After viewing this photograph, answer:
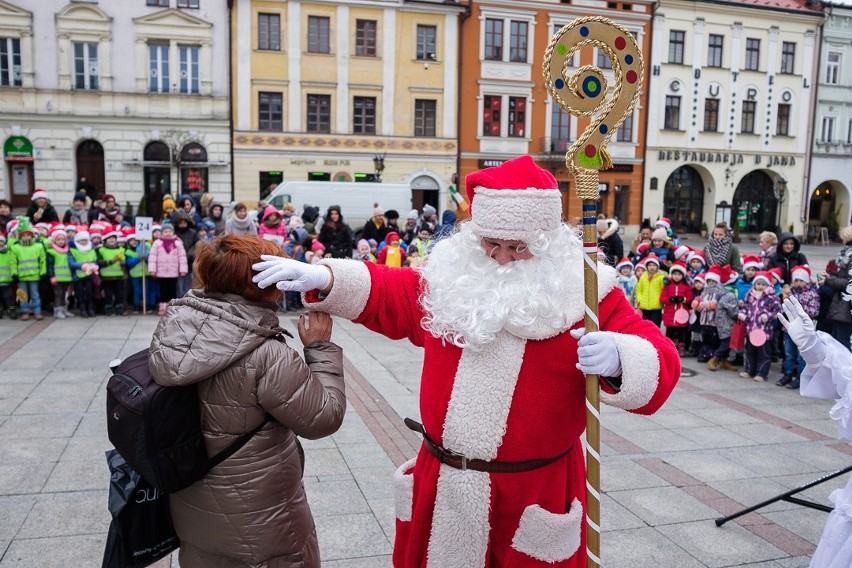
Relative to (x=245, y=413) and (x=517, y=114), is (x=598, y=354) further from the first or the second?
(x=517, y=114)

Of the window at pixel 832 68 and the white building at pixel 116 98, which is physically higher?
the window at pixel 832 68

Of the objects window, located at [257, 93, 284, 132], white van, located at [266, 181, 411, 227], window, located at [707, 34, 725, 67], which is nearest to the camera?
white van, located at [266, 181, 411, 227]

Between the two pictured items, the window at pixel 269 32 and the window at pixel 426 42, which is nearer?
the window at pixel 269 32

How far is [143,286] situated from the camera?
1081cm

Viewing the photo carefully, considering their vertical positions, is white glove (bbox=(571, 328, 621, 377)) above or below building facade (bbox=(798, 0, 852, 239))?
below

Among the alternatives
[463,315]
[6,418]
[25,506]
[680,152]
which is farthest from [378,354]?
[680,152]

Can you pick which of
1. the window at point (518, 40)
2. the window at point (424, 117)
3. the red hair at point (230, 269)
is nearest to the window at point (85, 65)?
the window at point (424, 117)

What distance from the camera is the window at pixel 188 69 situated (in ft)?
86.4

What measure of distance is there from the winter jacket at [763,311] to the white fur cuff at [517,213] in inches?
267

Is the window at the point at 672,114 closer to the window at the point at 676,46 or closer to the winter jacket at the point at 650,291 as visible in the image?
the window at the point at 676,46

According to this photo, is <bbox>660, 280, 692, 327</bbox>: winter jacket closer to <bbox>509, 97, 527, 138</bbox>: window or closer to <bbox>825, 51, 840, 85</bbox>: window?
<bbox>509, 97, 527, 138</bbox>: window

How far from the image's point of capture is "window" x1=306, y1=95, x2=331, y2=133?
27.9 m

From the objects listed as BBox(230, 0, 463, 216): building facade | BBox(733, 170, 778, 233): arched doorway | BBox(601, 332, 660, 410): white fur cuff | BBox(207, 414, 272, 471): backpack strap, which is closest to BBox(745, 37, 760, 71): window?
BBox(733, 170, 778, 233): arched doorway

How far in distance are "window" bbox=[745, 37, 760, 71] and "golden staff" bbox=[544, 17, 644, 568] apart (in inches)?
1399
